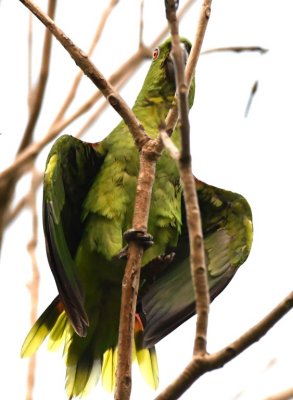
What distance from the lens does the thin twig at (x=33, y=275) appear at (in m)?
2.84

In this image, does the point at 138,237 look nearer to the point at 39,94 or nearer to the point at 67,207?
the point at 39,94

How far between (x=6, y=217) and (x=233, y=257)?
152 centimetres

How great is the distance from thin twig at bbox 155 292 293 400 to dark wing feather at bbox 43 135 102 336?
4.07 ft

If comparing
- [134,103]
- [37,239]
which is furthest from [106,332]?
[134,103]

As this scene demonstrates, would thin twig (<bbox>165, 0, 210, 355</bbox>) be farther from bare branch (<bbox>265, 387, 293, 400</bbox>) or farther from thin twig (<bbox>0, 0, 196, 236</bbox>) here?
thin twig (<bbox>0, 0, 196, 236</bbox>)

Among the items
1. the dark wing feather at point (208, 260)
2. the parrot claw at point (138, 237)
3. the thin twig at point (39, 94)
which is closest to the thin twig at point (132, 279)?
the parrot claw at point (138, 237)

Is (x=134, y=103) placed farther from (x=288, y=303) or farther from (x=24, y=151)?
(x=288, y=303)

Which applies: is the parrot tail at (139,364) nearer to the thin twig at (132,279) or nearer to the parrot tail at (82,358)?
the parrot tail at (82,358)

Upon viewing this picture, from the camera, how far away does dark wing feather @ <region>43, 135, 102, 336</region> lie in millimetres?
3246

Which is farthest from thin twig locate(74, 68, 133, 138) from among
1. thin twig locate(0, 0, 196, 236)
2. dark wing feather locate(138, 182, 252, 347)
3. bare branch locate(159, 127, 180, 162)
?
bare branch locate(159, 127, 180, 162)

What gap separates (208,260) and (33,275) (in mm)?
1252

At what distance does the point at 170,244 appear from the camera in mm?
3957

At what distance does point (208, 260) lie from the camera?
423cm

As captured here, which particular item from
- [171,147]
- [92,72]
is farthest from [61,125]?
[171,147]
